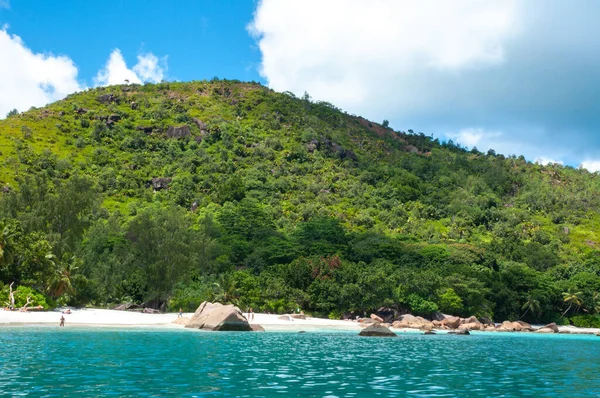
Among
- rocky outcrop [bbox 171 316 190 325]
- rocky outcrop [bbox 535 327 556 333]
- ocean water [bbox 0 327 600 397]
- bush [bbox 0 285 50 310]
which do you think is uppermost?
bush [bbox 0 285 50 310]

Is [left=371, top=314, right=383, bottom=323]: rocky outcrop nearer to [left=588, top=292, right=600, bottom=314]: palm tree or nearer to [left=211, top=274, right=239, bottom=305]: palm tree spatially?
[left=211, top=274, right=239, bottom=305]: palm tree

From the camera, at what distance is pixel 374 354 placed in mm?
31578

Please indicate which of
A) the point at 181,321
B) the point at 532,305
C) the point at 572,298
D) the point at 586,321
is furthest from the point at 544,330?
the point at 181,321

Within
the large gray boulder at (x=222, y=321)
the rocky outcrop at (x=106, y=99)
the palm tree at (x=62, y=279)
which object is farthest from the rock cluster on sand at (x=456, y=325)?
the rocky outcrop at (x=106, y=99)

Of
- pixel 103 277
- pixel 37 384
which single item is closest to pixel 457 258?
pixel 103 277

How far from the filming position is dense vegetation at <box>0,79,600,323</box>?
2726 inches

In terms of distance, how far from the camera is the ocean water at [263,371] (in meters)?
17.5

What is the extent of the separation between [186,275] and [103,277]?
36.1 ft

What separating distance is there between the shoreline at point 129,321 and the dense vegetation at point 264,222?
12.3 feet

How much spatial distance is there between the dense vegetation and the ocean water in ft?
87.4

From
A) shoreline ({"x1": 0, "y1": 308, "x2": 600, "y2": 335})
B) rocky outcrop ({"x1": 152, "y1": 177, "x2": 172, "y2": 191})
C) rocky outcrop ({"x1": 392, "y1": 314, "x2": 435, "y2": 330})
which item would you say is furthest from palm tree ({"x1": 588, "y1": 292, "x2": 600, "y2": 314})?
rocky outcrop ({"x1": 152, "y1": 177, "x2": 172, "y2": 191})

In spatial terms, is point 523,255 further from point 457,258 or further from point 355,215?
point 355,215

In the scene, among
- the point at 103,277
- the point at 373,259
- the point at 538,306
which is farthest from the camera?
the point at 373,259

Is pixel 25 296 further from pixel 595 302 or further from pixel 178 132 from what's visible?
pixel 178 132
